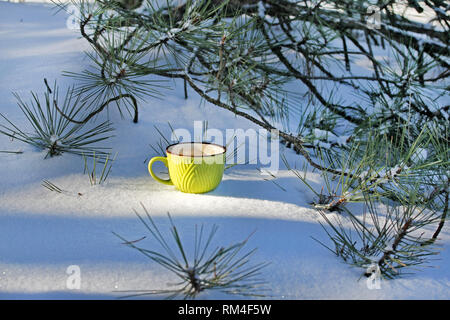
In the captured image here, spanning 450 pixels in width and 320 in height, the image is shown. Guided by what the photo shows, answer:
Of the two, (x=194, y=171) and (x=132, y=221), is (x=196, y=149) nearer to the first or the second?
(x=194, y=171)

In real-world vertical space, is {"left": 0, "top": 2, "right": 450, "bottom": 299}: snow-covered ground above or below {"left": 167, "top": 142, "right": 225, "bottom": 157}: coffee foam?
below

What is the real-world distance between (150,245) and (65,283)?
0.41 feet

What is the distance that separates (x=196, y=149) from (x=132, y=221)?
231 millimetres

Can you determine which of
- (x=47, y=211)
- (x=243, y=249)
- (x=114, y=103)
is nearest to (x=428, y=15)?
(x=114, y=103)

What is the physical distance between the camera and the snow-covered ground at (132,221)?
544 millimetres

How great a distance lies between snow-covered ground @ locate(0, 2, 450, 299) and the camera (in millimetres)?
544

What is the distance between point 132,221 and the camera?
26.5 inches

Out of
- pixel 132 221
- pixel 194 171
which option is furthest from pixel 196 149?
pixel 132 221

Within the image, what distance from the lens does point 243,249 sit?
612 mm

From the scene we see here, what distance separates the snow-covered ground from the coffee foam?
0.07 metres

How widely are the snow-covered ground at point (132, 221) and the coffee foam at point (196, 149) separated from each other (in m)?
0.07

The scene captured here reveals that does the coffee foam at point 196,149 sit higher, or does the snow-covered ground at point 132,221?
the coffee foam at point 196,149
